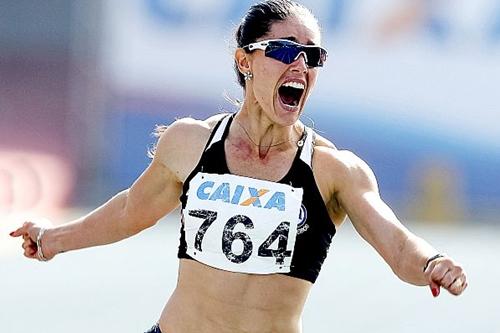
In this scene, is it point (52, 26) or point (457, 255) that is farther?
point (52, 26)

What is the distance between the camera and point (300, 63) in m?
4.11

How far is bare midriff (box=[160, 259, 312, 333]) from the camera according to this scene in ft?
13.4

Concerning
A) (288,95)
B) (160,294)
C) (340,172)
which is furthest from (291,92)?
(160,294)

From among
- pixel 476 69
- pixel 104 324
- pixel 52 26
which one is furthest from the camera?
pixel 52 26

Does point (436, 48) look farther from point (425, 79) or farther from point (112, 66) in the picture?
point (112, 66)

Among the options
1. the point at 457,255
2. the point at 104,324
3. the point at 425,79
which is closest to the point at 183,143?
the point at 104,324

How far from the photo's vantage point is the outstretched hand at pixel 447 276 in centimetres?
342

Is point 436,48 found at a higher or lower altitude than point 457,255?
higher

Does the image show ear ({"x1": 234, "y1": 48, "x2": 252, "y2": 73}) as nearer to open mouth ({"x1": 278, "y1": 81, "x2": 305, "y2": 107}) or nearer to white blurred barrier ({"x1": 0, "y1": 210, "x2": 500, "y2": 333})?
open mouth ({"x1": 278, "y1": 81, "x2": 305, "y2": 107})

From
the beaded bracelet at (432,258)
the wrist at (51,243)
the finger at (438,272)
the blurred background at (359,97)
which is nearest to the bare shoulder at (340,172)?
the beaded bracelet at (432,258)

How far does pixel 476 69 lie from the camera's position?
1223 centimetres

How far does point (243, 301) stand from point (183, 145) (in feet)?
1.82

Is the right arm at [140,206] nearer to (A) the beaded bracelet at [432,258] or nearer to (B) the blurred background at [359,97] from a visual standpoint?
(A) the beaded bracelet at [432,258]

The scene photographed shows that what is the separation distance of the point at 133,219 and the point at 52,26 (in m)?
9.29
